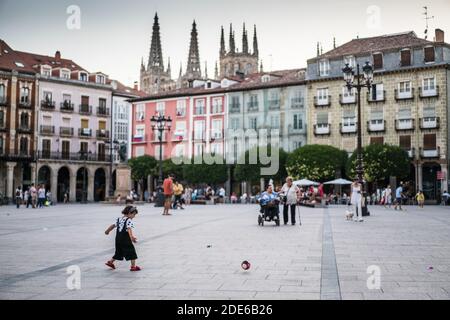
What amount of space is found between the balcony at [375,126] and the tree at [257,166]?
866cm

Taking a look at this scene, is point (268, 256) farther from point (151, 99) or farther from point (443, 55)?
point (151, 99)

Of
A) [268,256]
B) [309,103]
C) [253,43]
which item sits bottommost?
[268,256]

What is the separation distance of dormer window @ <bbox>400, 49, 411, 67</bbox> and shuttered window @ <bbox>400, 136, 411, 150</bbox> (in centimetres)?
697

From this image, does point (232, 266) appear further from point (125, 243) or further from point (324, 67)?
point (324, 67)

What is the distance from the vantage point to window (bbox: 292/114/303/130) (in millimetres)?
57500

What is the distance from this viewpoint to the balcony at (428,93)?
162 ft

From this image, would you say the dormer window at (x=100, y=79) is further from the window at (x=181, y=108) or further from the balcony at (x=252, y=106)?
the balcony at (x=252, y=106)

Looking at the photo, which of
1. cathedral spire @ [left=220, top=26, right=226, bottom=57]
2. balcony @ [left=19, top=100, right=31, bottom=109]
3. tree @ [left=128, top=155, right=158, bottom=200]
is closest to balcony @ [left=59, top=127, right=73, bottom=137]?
balcony @ [left=19, top=100, right=31, bottom=109]

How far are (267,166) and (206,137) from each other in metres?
11.4

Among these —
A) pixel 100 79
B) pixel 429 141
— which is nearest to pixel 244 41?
pixel 100 79

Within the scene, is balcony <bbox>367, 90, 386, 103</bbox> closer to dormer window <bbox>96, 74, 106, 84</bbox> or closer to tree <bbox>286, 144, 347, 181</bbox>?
tree <bbox>286, 144, 347, 181</bbox>
